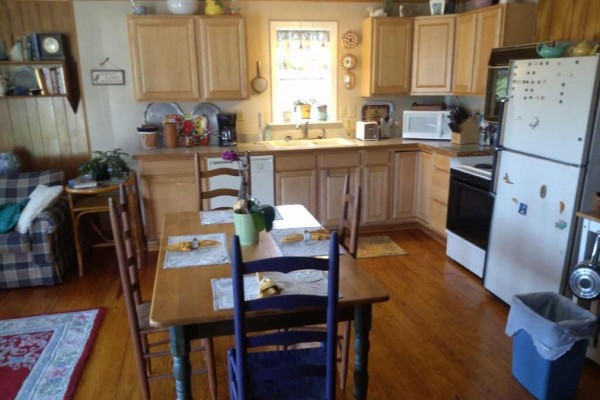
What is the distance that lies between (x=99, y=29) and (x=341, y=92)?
2423 mm

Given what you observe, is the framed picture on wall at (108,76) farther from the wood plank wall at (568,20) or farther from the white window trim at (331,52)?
the wood plank wall at (568,20)

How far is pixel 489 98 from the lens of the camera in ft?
12.4

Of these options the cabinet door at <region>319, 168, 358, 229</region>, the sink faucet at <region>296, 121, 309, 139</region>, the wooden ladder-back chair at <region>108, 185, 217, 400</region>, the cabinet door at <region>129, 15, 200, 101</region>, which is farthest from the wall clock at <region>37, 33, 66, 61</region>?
the cabinet door at <region>319, 168, 358, 229</region>

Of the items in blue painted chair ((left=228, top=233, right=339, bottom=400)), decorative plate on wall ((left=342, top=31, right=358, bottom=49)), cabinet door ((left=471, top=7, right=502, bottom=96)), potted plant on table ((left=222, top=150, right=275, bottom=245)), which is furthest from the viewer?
decorative plate on wall ((left=342, top=31, right=358, bottom=49))

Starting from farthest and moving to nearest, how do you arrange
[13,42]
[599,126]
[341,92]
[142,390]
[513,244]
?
[341,92] < [13,42] < [513,244] < [599,126] < [142,390]

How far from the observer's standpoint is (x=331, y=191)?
14.5ft

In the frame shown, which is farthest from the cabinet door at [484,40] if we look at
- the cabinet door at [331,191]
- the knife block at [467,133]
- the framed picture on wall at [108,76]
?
the framed picture on wall at [108,76]

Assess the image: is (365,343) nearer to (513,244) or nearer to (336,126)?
(513,244)

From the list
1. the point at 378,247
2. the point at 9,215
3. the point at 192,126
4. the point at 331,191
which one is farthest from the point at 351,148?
the point at 9,215

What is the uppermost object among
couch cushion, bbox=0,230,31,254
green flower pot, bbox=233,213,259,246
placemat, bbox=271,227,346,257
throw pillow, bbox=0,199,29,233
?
green flower pot, bbox=233,213,259,246

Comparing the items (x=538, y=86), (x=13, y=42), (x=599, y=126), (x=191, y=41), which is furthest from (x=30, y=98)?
(x=599, y=126)

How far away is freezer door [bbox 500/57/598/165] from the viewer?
7.88ft

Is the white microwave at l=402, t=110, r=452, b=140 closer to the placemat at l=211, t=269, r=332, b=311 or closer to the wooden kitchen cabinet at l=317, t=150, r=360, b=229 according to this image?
the wooden kitchen cabinet at l=317, t=150, r=360, b=229

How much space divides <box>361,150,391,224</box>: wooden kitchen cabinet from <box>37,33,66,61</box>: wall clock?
2.90m
